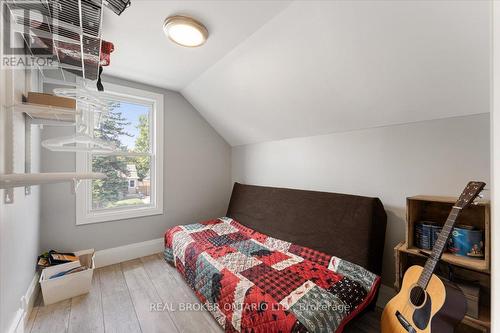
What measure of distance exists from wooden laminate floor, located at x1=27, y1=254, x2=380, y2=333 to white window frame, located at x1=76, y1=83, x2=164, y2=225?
2.27 ft

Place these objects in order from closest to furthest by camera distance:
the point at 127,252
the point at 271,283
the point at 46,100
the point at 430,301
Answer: the point at 430,301, the point at 46,100, the point at 271,283, the point at 127,252

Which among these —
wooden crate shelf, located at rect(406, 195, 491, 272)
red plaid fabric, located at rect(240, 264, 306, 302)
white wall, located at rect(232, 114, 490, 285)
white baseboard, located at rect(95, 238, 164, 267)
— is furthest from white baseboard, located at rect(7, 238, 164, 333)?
wooden crate shelf, located at rect(406, 195, 491, 272)

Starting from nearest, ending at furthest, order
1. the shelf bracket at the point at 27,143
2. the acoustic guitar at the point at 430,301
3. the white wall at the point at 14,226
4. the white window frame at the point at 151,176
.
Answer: the acoustic guitar at the point at 430,301, the white wall at the point at 14,226, the shelf bracket at the point at 27,143, the white window frame at the point at 151,176

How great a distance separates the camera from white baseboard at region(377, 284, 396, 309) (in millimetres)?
1701

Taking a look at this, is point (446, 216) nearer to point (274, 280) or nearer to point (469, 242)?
point (469, 242)

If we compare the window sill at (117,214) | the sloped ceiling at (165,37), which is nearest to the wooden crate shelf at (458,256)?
the sloped ceiling at (165,37)

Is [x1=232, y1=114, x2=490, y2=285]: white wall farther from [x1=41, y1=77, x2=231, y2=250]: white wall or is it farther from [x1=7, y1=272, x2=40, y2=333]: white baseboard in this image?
[x1=7, y1=272, x2=40, y2=333]: white baseboard

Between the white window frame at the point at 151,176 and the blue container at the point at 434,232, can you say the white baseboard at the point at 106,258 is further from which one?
the blue container at the point at 434,232

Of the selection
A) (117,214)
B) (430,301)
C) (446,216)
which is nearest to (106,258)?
(117,214)

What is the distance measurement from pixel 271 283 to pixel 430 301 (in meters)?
0.88

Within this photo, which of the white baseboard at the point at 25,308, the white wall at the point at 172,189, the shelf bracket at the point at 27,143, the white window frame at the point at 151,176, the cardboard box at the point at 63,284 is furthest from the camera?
the white window frame at the point at 151,176

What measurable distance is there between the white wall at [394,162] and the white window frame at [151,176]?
69.2 inches

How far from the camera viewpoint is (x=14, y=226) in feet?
4.33

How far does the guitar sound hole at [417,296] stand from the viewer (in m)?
1.10
